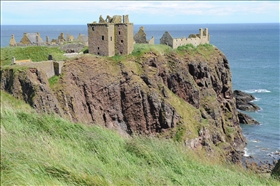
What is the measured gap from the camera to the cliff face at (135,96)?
35219mm

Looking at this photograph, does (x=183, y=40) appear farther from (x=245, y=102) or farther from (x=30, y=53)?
(x=245, y=102)

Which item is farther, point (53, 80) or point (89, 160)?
point (53, 80)

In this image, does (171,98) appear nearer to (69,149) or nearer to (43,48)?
(43,48)

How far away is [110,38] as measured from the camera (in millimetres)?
44719

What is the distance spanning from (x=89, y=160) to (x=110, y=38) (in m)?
36.4

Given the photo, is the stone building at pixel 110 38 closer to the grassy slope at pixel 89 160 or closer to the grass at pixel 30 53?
the grass at pixel 30 53

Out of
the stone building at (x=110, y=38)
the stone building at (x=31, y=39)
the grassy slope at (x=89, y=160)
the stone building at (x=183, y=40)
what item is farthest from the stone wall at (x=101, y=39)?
the grassy slope at (x=89, y=160)

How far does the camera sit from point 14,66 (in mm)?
35594

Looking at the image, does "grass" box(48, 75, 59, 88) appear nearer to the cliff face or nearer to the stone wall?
the cliff face

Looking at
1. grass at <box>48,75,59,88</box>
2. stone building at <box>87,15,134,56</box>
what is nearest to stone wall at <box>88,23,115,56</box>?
stone building at <box>87,15,134,56</box>

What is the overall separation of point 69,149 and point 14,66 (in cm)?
2790

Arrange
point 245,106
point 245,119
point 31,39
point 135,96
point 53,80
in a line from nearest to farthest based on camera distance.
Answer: point 53,80 < point 135,96 < point 31,39 < point 245,119 < point 245,106

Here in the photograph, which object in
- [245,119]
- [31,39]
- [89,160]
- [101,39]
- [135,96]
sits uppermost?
[31,39]

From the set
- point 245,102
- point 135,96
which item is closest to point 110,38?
point 135,96
